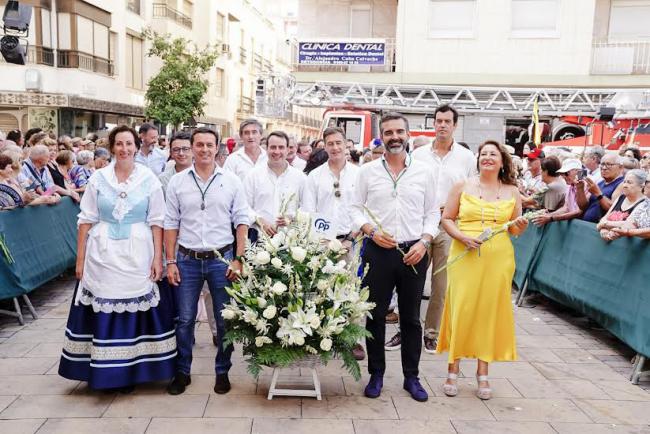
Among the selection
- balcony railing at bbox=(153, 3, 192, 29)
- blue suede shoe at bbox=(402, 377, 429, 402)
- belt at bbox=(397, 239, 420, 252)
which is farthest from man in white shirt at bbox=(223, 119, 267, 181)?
balcony railing at bbox=(153, 3, 192, 29)

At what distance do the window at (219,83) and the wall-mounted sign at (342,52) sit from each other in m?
16.6

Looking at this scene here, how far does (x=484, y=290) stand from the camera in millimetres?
4453

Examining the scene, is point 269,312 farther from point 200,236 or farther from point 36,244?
point 36,244

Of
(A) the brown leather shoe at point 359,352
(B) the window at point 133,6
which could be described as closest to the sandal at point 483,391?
(A) the brown leather shoe at point 359,352

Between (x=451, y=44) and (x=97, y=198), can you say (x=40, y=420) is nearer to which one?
(x=97, y=198)

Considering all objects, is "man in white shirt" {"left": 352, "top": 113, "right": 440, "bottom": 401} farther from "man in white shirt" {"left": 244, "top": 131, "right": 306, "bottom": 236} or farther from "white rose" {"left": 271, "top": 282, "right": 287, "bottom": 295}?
"man in white shirt" {"left": 244, "top": 131, "right": 306, "bottom": 236}

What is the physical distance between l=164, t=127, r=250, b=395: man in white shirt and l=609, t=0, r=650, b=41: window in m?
19.3

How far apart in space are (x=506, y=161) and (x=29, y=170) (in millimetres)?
6196

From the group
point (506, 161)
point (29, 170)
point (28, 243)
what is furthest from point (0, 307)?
point (506, 161)

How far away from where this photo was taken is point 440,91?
1725 cm

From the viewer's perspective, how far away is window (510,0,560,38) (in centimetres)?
1880

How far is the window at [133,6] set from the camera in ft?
82.0

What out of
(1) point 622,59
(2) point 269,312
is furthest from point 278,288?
(1) point 622,59

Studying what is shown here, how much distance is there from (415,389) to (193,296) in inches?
70.7
